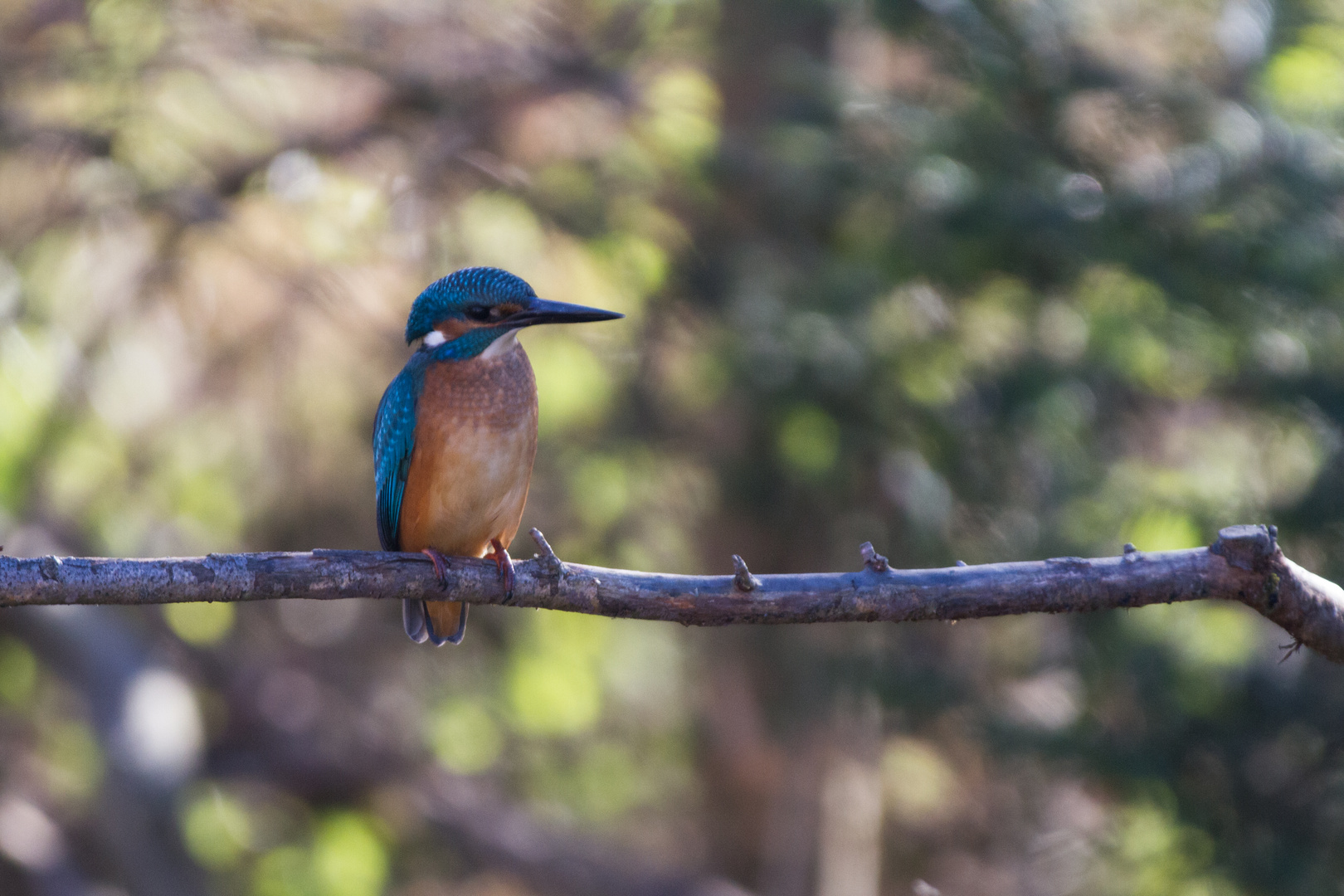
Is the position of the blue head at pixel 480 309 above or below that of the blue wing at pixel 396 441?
above

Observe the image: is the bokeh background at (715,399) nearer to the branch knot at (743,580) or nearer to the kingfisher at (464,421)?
the kingfisher at (464,421)

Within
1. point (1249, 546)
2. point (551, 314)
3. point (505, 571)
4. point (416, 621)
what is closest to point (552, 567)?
point (505, 571)

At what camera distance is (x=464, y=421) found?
2.95 meters

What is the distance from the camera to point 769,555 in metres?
5.58

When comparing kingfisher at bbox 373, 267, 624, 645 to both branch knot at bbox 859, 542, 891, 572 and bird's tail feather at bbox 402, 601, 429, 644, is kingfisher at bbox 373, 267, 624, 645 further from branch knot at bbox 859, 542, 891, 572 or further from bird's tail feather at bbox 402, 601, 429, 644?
branch knot at bbox 859, 542, 891, 572

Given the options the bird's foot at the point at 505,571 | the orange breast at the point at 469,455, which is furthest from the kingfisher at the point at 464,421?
the bird's foot at the point at 505,571

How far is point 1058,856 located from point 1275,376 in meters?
2.47

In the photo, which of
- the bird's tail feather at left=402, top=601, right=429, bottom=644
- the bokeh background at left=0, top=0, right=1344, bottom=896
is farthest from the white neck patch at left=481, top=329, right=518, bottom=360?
the bokeh background at left=0, top=0, right=1344, bottom=896

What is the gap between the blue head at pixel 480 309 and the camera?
2.99 meters

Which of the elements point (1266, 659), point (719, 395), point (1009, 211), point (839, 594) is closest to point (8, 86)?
point (719, 395)

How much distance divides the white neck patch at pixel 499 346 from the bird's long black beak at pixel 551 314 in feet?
0.23

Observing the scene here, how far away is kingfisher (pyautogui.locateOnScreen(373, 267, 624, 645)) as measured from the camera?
2932 millimetres

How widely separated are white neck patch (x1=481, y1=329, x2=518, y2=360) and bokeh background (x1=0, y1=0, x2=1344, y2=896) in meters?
1.49

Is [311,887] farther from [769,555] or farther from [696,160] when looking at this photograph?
[696,160]
